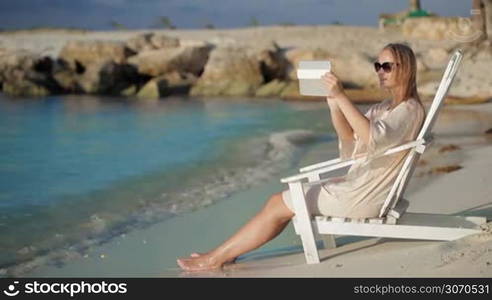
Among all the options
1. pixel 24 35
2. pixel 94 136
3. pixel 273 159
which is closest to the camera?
pixel 273 159

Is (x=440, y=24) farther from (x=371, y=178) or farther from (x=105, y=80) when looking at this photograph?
(x=371, y=178)

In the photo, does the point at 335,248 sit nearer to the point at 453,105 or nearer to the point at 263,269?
the point at 263,269

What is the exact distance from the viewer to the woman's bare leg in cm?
391

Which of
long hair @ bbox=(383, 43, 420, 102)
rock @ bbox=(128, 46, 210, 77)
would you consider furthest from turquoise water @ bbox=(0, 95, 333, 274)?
rock @ bbox=(128, 46, 210, 77)

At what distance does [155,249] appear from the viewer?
502cm

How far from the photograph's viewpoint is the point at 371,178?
3828 mm

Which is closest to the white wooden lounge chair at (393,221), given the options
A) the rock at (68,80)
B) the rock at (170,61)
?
the rock at (170,61)

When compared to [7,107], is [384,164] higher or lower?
lower

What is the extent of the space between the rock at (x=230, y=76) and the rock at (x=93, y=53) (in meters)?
3.48

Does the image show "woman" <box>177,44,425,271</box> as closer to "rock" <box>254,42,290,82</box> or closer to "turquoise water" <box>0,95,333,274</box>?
"turquoise water" <box>0,95,333,274</box>

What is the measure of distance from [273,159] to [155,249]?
433 centimetres

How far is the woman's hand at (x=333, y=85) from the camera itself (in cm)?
359

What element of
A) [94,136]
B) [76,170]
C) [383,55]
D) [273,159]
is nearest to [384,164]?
[383,55]

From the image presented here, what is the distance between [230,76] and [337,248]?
62.7ft
